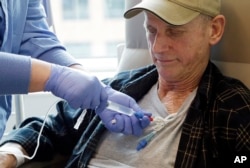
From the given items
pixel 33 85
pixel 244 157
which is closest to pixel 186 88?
pixel 244 157

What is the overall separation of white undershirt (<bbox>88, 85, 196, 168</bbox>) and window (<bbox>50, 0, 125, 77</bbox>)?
1.19 meters

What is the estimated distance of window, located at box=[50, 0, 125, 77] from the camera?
2.44 metres

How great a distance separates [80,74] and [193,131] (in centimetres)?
37

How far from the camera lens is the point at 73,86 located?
43.9 inches

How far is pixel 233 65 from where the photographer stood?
135 cm

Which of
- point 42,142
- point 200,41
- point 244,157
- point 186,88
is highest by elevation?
point 200,41

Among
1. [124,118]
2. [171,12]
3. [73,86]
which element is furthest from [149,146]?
[171,12]

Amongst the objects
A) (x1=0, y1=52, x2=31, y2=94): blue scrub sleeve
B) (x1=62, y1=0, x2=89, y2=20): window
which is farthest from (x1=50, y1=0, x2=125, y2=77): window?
(x1=0, y1=52, x2=31, y2=94): blue scrub sleeve

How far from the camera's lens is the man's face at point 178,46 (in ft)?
3.94

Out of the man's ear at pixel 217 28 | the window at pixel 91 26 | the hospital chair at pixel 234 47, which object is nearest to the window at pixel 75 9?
the window at pixel 91 26

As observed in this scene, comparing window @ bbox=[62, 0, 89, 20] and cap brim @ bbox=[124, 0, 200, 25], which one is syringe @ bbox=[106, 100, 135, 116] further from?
window @ bbox=[62, 0, 89, 20]

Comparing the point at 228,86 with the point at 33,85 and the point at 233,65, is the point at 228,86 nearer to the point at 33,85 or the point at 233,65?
the point at 233,65

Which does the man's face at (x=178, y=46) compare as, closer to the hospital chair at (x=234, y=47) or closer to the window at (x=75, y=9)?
the hospital chair at (x=234, y=47)

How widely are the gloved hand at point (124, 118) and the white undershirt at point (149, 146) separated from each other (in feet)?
0.13
